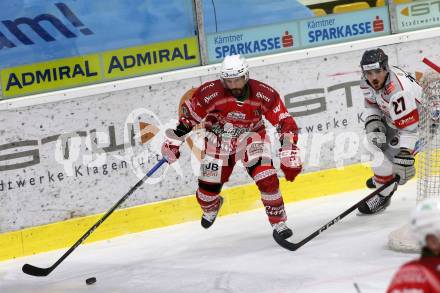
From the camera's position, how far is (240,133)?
5.21m

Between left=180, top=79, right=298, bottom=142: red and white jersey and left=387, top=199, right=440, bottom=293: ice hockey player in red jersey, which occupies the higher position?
left=180, top=79, right=298, bottom=142: red and white jersey

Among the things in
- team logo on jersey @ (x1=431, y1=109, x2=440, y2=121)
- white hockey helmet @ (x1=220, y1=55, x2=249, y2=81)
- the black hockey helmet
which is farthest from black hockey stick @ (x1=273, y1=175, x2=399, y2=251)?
white hockey helmet @ (x1=220, y1=55, x2=249, y2=81)

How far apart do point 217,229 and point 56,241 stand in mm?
1075

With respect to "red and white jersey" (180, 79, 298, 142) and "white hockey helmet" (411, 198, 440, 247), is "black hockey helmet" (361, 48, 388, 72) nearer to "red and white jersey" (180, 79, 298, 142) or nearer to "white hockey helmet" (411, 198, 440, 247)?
"red and white jersey" (180, 79, 298, 142)

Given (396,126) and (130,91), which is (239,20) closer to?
(130,91)

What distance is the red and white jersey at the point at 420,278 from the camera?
233 cm

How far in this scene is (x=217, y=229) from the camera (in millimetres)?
5832

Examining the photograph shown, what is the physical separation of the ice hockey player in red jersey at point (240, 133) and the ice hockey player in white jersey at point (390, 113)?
1.94ft

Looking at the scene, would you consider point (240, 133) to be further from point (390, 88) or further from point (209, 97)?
point (390, 88)

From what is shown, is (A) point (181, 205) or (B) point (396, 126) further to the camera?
(A) point (181, 205)

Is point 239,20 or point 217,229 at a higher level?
point 239,20

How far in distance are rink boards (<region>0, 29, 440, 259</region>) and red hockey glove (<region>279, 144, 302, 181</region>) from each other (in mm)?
1399

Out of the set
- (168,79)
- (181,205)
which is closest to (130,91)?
(168,79)

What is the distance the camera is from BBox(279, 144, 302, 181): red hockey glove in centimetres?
482
